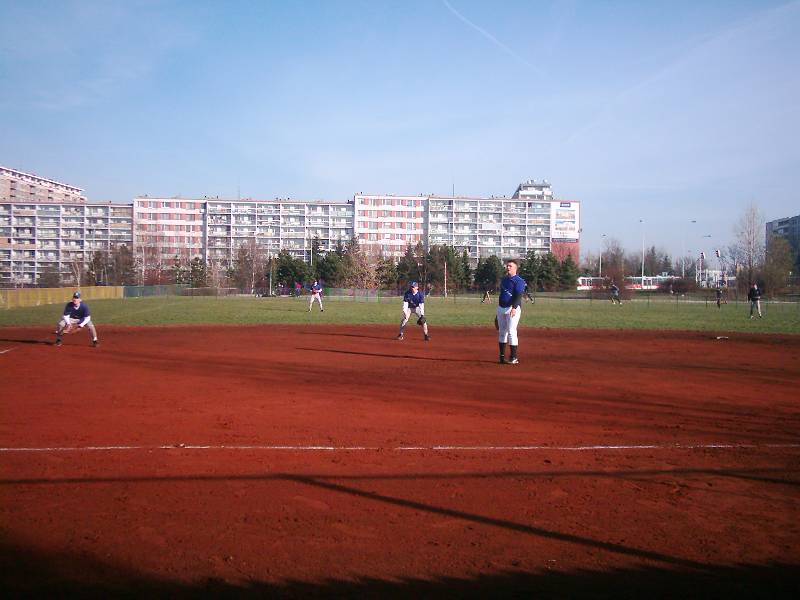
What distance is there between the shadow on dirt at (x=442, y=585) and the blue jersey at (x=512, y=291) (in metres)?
9.58

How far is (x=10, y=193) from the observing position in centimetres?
12344

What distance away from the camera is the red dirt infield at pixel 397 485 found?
12.7 ft

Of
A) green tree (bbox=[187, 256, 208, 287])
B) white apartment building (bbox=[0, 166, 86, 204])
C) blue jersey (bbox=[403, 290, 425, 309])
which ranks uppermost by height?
white apartment building (bbox=[0, 166, 86, 204])

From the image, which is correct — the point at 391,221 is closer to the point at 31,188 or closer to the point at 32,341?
the point at 31,188

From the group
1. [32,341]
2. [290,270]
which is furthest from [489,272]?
[32,341]

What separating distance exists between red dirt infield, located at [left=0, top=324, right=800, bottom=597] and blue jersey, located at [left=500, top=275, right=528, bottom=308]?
6.77 ft

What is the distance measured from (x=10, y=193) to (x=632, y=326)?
135 metres

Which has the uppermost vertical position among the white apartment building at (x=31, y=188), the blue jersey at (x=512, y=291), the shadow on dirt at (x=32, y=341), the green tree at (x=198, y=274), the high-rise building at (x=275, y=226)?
the white apartment building at (x=31, y=188)

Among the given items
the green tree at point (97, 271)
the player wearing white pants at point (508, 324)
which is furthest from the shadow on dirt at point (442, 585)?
the green tree at point (97, 271)

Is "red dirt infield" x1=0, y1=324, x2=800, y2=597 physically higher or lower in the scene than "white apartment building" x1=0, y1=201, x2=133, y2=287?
lower

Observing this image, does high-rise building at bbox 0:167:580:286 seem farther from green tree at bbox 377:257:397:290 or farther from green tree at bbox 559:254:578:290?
green tree at bbox 559:254:578:290

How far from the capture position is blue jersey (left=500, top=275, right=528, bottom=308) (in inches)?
527

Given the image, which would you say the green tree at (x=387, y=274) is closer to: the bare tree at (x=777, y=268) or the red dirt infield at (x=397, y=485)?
the bare tree at (x=777, y=268)

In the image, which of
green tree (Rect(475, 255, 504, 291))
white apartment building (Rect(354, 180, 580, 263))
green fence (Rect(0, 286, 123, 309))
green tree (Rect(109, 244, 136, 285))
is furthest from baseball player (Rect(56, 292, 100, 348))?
white apartment building (Rect(354, 180, 580, 263))
